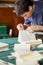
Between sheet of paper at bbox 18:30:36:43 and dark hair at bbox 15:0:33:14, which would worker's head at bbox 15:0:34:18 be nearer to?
dark hair at bbox 15:0:33:14

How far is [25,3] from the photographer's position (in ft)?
6.49

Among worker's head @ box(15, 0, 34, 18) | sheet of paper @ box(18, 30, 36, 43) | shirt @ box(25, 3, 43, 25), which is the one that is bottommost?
sheet of paper @ box(18, 30, 36, 43)

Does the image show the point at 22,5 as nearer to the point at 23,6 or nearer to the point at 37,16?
the point at 23,6

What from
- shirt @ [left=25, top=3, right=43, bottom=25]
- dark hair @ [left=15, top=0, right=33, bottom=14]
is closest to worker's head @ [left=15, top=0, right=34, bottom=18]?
dark hair @ [left=15, top=0, right=33, bottom=14]

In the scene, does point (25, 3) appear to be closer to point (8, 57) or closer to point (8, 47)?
point (8, 47)

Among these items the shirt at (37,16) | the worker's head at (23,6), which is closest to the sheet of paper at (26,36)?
the worker's head at (23,6)

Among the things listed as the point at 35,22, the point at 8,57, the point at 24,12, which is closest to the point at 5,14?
the point at 35,22

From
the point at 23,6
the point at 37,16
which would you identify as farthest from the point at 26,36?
the point at 37,16

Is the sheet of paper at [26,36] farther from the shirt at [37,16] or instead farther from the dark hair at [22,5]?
the shirt at [37,16]

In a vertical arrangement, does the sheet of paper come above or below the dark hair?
below

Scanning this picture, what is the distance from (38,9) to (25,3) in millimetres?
361

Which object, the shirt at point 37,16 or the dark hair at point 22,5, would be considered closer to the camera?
the dark hair at point 22,5

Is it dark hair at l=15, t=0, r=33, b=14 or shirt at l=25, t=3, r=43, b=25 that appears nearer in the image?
dark hair at l=15, t=0, r=33, b=14

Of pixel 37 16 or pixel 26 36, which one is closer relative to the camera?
pixel 26 36
